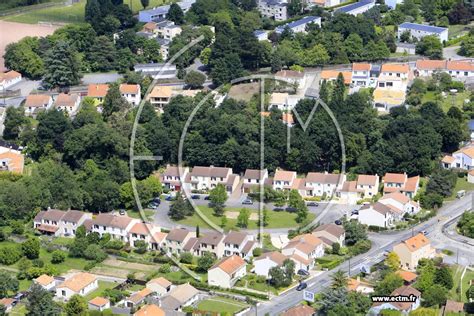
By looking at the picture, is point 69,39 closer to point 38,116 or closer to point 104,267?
point 38,116

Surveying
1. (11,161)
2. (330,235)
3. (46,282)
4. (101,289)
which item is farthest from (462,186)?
(11,161)

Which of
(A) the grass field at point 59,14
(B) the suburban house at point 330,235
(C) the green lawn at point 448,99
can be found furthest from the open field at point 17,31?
(B) the suburban house at point 330,235

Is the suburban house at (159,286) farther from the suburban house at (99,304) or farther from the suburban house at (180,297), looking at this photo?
the suburban house at (99,304)

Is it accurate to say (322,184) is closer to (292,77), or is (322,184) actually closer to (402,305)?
(292,77)

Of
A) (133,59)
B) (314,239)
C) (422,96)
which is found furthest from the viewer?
(133,59)

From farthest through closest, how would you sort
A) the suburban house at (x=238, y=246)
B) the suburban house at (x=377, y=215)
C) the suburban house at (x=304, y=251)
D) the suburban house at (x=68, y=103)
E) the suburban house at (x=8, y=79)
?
the suburban house at (x=8, y=79) < the suburban house at (x=68, y=103) < the suburban house at (x=377, y=215) < the suburban house at (x=238, y=246) < the suburban house at (x=304, y=251)

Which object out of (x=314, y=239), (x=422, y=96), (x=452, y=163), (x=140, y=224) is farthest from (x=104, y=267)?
(x=422, y=96)

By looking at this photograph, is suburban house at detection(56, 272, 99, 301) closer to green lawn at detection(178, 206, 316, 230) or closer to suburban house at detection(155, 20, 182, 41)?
green lawn at detection(178, 206, 316, 230)
